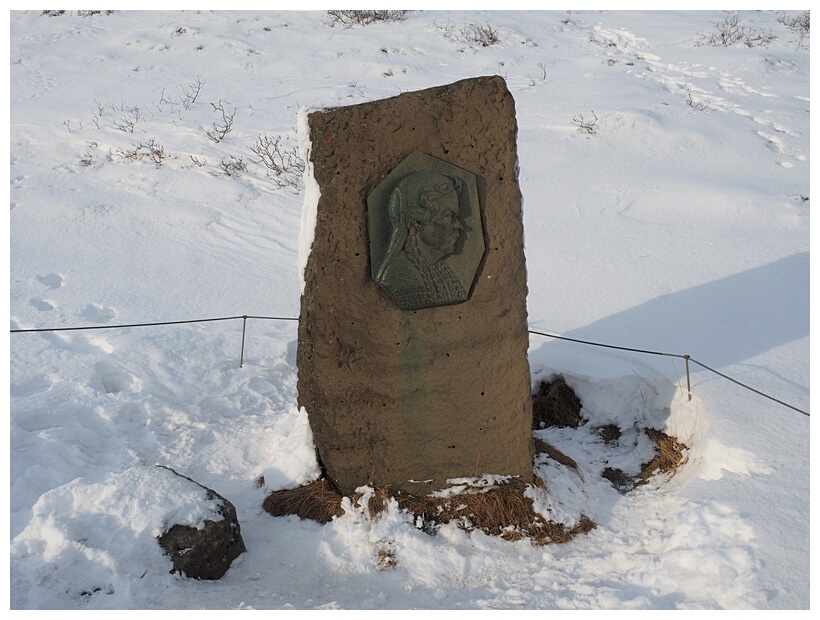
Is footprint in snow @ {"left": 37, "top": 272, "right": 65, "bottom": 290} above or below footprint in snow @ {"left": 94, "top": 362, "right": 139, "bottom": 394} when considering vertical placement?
above

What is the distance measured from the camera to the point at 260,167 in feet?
25.7

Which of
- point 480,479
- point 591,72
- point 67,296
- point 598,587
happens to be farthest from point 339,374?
point 591,72

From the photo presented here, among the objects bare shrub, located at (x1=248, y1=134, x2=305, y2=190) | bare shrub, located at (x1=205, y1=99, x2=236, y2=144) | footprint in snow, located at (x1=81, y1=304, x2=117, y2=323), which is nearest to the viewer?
footprint in snow, located at (x1=81, y1=304, x2=117, y2=323)

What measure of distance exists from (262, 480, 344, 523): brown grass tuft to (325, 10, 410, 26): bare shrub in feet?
26.6

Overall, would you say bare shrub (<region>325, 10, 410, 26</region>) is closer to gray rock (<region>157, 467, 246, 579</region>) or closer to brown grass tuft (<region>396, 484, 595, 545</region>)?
brown grass tuft (<region>396, 484, 595, 545</region>)

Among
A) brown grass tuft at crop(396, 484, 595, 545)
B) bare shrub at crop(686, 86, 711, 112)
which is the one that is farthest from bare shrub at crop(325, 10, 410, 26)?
brown grass tuft at crop(396, 484, 595, 545)

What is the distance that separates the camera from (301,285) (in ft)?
12.4

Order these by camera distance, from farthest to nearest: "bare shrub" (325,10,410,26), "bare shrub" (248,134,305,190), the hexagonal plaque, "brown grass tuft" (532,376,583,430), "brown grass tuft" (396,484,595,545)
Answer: "bare shrub" (325,10,410,26) → "bare shrub" (248,134,305,190) → "brown grass tuft" (532,376,583,430) → "brown grass tuft" (396,484,595,545) → the hexagonal plaque

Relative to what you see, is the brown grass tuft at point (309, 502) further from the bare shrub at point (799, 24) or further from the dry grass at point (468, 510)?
the bare shrub at point (799, 24)

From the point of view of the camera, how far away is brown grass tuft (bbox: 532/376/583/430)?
479 cm

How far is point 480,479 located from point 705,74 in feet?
22.7

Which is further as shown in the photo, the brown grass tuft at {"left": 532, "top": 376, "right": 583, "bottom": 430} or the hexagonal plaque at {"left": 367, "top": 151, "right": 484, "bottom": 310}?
the brown grass tuft at {"left": 532, "top": 376, "right": 583, "bottom": 430}

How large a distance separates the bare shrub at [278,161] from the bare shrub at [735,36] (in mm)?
5460
